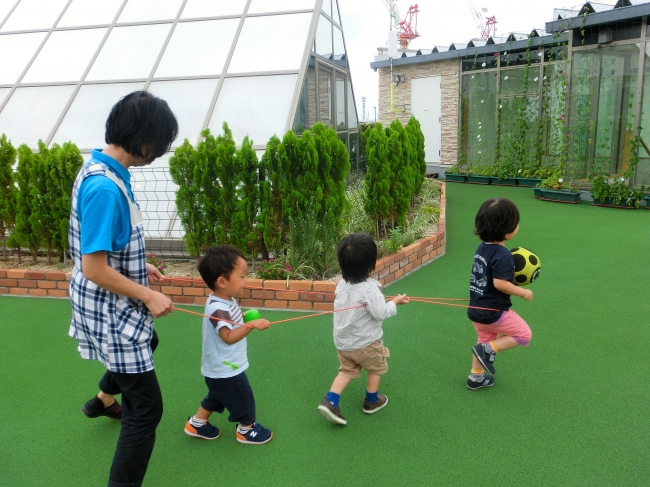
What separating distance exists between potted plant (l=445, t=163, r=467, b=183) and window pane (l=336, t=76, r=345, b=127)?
502 centimetres

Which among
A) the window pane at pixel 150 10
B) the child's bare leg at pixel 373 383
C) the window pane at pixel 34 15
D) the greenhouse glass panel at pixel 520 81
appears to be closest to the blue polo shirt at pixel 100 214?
the child's bare leg at pixel 373 383

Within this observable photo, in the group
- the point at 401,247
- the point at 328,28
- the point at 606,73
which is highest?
the point at 328,28

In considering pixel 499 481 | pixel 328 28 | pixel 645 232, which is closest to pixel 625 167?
pixel 645 232

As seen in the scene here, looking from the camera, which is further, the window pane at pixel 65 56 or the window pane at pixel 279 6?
the window pane at pixel 279 6

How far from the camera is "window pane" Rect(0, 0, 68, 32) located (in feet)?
30.0

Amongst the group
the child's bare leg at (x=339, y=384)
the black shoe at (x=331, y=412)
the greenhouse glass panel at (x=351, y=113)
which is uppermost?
the greenhouse glass panel at (x=351, y=113)

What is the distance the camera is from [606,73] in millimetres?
10023

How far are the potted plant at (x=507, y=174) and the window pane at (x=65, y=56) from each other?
885 cm

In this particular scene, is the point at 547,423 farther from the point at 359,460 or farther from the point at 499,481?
the point at 359,460

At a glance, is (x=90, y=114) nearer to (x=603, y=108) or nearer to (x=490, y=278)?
(x=490, y=278)

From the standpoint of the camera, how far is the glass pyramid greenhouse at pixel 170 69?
6.94 metres

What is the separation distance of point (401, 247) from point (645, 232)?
3.90 meters

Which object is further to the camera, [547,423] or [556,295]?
[556,295]

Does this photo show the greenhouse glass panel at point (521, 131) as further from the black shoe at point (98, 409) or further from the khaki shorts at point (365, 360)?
the black shoe at point (98, 409)
